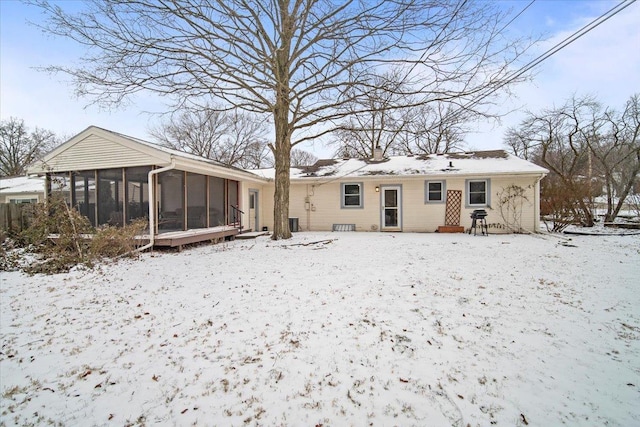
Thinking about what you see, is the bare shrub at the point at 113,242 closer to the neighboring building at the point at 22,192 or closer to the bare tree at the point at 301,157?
the neighboring building at the point at 22,192

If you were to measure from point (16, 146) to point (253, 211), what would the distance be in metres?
31.3

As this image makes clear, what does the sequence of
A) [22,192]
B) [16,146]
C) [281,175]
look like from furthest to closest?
[16,146] → [22,192] → [281,175]

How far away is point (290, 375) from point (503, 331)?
244 centimetres

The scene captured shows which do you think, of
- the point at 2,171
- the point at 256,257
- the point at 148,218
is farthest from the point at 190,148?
the point at 256,257

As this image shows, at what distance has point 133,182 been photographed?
8.81 metres

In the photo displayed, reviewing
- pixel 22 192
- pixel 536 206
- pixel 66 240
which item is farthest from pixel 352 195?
pixel 22 192

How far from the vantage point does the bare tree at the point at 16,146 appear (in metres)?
28.3

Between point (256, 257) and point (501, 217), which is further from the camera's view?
point (501, 217)

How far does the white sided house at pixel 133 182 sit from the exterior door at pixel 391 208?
23.3 feet

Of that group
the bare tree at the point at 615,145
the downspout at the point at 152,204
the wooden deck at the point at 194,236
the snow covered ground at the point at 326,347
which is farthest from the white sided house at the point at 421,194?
the bare tree at the point at 615,145

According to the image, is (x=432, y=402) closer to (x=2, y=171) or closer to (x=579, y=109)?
(x=579, y=109)

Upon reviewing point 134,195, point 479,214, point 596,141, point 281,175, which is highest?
point 596,141

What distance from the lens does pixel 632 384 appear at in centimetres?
241

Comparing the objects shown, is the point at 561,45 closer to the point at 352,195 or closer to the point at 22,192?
the point at 352,195
